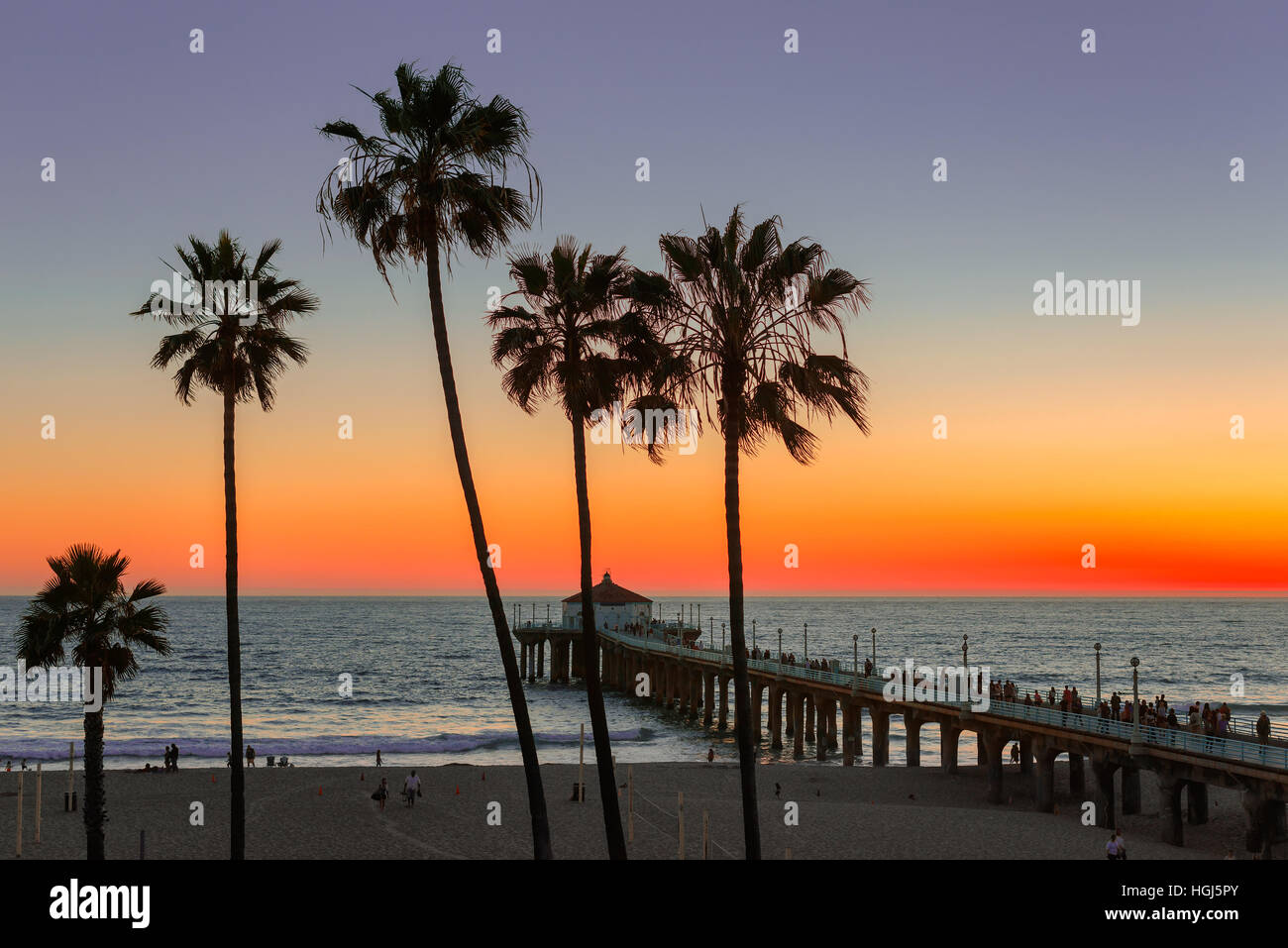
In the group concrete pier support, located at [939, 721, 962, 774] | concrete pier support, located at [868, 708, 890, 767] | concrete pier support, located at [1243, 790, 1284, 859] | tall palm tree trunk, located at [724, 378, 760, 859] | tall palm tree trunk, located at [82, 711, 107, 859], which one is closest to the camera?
Answer: tall palm tree trunk, located at [724, 378, 760, 859]

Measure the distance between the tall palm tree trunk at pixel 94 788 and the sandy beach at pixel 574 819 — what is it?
20.7ft

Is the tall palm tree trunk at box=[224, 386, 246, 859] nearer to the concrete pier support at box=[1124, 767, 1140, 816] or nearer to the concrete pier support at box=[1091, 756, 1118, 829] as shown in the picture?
the concrete pier support at box=[1091, 756, 1118, 829]

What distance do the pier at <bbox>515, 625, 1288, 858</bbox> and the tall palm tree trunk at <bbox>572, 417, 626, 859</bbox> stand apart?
17.8 m

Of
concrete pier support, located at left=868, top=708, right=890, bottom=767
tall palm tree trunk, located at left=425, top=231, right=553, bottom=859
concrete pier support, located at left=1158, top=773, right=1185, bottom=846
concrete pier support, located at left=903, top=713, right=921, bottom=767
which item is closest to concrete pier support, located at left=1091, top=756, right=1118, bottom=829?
concrete pier support, located at left=1158, top=773, right=1185, bottom=846

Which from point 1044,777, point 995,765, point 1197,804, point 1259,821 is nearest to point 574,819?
point 1044,777

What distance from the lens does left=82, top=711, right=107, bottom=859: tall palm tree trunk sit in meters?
19.7

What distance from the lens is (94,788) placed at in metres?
20.0

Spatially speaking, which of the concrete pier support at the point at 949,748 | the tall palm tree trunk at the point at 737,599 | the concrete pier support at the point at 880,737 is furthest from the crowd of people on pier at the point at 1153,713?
the tall palm tree trunk at the point at 737,599

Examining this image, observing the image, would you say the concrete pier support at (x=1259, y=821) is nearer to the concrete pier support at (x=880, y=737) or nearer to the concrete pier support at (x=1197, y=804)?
the concrete pier support at (x=1197, y=804)

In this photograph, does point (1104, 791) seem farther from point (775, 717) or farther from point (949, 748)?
point (775, 717)
